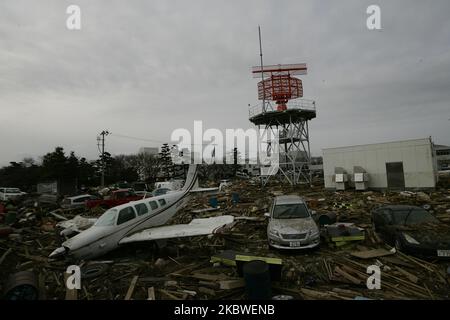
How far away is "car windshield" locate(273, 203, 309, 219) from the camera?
9367mm

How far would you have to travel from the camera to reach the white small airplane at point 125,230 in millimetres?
7828

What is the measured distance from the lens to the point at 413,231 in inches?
304

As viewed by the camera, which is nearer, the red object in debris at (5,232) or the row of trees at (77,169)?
the red object in debris at (5,232)

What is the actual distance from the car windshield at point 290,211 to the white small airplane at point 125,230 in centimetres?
213

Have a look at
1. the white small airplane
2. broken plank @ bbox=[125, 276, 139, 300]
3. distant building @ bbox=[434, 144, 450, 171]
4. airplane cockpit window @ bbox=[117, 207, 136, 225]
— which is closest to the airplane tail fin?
the white small airplane

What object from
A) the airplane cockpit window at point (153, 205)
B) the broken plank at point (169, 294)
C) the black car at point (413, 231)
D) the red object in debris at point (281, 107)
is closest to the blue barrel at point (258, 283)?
the broken plank at point (169, 294)

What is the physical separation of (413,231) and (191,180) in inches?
443

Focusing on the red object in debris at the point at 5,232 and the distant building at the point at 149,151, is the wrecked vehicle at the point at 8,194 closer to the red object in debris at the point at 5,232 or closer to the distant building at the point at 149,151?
the red object in debris at the point at 5,232

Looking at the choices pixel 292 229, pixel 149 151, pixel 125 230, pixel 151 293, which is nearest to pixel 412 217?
pixel 292 229
